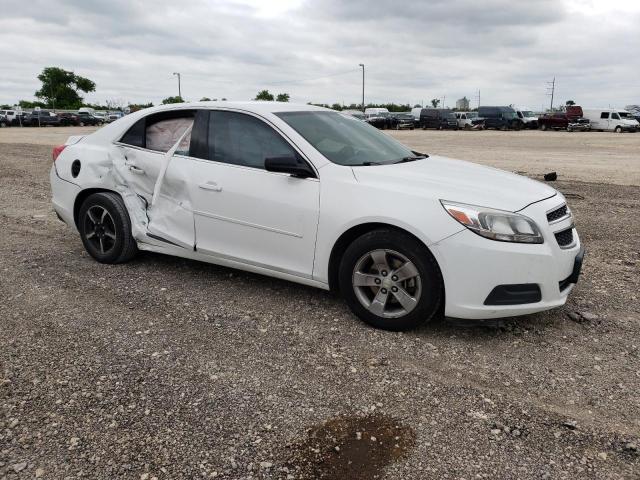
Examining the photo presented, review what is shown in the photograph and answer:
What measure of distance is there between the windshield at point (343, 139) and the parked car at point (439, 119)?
44.1 meters

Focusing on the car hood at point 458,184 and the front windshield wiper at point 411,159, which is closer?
the car hood at point 458,184

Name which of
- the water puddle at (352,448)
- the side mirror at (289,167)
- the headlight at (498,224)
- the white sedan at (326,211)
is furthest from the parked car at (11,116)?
the water puddle at (352,448)

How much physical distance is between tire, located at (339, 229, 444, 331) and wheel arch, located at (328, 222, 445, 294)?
0.02m

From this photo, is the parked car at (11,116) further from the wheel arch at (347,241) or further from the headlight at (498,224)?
the headlight at (498,224)

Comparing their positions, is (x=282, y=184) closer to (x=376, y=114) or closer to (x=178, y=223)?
(x=178, y=223)

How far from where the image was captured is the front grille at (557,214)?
3.69 m

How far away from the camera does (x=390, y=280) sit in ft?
12.1

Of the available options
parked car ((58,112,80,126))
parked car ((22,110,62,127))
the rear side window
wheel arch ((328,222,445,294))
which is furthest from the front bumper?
parked car ((58,112,80,126))

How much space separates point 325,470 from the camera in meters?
2.47

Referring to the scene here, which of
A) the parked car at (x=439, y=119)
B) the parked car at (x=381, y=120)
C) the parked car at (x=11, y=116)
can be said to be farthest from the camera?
the parked car at (x=11, y=116)

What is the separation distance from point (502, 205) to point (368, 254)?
3.00 ft

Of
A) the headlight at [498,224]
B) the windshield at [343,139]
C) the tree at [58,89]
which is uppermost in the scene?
the tree at [58,89]

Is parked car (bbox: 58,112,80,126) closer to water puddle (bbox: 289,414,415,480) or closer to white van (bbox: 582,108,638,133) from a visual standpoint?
white van (bbox: 582,108,638,133)

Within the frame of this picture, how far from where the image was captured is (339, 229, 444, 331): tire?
357 centimetres
